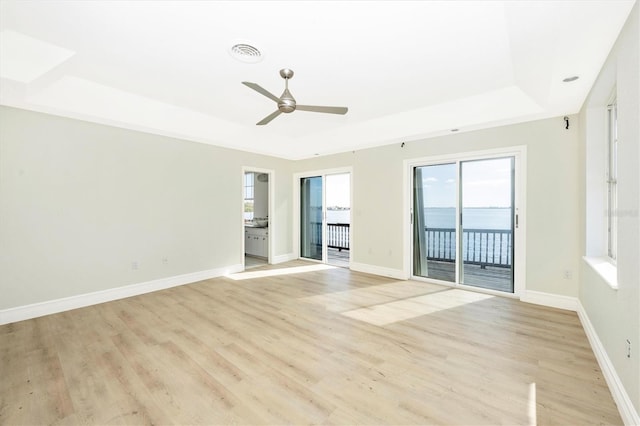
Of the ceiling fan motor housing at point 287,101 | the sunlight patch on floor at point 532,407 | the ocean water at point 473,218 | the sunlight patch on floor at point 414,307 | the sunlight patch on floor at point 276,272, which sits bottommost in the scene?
the sunlight patch on floor at point 532,407

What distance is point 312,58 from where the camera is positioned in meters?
2.78

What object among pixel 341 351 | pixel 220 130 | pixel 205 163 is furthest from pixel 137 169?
pixel 341 351

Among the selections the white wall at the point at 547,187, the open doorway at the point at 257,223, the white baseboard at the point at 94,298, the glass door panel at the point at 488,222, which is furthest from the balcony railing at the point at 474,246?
the white baseboard at the point at 94,298

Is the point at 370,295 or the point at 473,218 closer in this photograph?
the point at 370,295

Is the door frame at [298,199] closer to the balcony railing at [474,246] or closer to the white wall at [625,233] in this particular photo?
the balcony railing at [474,246]

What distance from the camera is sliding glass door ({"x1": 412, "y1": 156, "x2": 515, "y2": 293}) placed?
4031mm

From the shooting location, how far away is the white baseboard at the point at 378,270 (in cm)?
497

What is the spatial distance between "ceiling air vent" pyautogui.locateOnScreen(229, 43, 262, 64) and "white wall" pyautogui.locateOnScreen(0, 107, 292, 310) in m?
2.50

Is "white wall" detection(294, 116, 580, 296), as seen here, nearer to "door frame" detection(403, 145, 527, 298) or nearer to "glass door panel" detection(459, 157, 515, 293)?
"door frame" detection(403, 145, 527, 298)

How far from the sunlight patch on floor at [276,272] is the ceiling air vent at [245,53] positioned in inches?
143

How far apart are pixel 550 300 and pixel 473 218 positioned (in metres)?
1.41

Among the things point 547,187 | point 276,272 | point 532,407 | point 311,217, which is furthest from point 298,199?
point 532,407

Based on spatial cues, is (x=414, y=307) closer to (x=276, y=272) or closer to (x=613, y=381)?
(x=613, y=381)

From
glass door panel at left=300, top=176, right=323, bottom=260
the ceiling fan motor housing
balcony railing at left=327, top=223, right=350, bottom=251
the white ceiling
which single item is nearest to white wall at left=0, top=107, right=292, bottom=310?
the white ceiling
